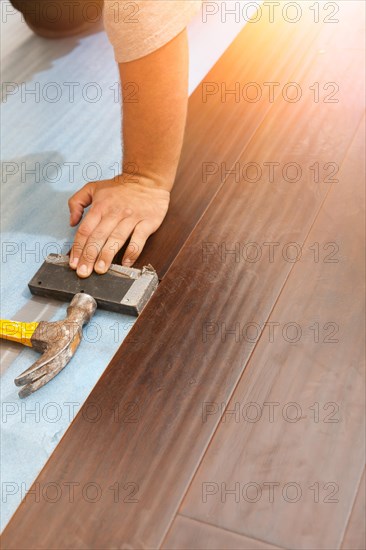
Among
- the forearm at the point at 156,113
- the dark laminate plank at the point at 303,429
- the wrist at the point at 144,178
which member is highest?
the forearm at the point at 156,113

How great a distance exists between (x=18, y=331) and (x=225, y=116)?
3.28 ft

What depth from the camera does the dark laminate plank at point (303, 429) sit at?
1.31 m

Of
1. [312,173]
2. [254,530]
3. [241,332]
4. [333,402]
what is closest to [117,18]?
[312,173]

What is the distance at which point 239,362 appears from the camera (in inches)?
61.4

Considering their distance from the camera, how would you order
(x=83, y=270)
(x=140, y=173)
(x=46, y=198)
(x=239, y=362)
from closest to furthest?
(x=239, y=362) < (x=83, y=270) < (x=140, y=173) < (x=46, y=198)

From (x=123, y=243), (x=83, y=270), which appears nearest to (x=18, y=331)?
(x=83, y=270)

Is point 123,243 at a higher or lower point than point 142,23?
lower

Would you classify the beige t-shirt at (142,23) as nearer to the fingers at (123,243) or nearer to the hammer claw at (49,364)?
the fingers at (123,243)

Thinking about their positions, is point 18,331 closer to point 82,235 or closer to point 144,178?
point 82,235

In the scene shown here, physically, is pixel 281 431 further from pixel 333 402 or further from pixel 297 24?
pixel 297 24

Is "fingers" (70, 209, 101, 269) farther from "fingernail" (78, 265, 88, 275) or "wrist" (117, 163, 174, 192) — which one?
"wrist" (117, 163, 174, 192)

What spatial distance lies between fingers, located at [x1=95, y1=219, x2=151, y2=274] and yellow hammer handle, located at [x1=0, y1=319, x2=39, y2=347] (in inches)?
9.1

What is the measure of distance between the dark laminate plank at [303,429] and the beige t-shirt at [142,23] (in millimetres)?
671

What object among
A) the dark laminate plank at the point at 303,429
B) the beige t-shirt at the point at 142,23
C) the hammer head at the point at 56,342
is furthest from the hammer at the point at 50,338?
the beige t-shirt at the point at 142,23
